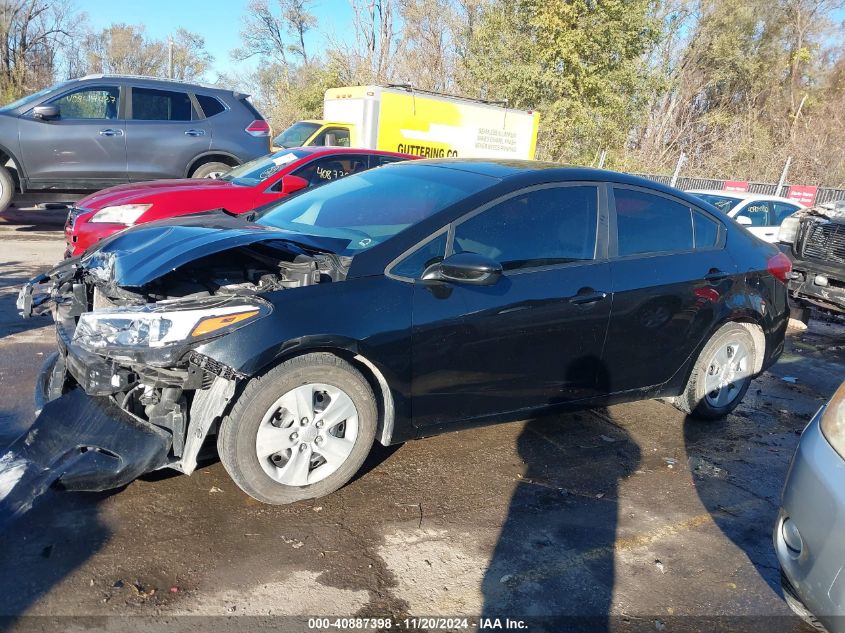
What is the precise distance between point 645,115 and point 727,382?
2261cm

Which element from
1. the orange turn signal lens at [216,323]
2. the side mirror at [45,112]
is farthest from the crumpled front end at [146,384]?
the side mirror at [45,112]

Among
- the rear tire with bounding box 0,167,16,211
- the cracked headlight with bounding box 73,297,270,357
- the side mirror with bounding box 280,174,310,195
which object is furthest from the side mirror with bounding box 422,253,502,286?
the rear tire with bounding box 0,167,16,211

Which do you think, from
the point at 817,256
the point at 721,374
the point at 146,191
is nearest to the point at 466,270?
the point at 721,374

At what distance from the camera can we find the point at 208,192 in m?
7.16

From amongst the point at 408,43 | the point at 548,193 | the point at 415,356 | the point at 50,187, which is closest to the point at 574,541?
the point at 415,356

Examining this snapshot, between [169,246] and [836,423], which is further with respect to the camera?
[169,246]

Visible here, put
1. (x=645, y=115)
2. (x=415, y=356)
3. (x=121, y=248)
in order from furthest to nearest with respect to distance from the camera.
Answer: (x=645, y=115) < (x=121, y=248) < (x=415, y=356)

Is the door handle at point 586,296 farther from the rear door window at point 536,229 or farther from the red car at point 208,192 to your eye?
the red car at point 208,192

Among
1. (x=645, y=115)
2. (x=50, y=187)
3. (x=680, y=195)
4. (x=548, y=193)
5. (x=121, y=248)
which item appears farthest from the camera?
(x=645, y=115)

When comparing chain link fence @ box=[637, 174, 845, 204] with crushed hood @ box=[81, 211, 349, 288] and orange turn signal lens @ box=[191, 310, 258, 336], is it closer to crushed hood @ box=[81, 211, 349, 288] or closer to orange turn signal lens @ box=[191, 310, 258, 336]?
crushed hood @ box=[81, 211, 349, 288]

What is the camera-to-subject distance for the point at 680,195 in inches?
183

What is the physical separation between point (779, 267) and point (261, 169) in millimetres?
5566

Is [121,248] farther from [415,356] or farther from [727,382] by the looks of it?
[727,382]

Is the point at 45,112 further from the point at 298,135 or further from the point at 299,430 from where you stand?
the point at 299,430
